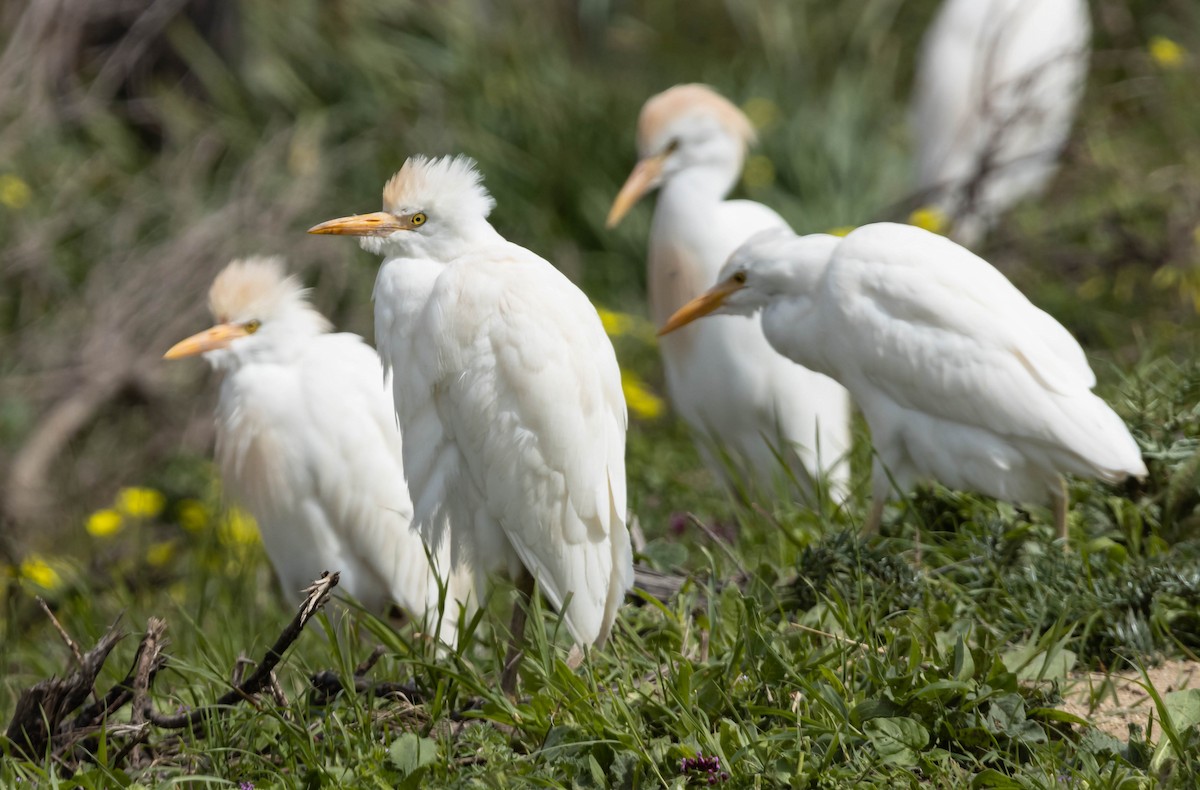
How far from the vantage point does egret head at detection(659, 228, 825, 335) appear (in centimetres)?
358

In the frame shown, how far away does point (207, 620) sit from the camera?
14.2 feet

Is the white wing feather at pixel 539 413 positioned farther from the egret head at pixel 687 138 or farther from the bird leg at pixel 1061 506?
the egret head at pixel 687 138

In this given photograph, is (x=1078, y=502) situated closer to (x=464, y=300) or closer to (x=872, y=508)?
(x=872, y=508)

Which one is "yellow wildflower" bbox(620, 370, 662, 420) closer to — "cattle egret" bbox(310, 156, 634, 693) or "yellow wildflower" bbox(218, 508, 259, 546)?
"yellow wildflower" bbox(218, 508, 259, 546)

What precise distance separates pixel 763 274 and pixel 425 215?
3.35 ft

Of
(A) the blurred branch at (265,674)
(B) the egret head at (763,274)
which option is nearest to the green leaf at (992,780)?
(A) the blurred branch at (265,674)

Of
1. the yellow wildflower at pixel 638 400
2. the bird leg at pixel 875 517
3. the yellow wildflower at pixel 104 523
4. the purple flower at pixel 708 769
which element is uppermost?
the purple flower at pixel 708 769

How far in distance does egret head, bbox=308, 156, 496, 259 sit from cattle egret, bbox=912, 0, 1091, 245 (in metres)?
3.87

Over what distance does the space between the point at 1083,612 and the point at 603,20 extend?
682cm

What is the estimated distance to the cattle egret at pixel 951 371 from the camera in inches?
126

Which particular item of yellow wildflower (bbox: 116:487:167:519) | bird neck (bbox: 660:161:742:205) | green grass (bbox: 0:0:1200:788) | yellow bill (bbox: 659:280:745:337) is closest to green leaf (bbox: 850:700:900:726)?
green grass (bbox: 0:0:1200:788)

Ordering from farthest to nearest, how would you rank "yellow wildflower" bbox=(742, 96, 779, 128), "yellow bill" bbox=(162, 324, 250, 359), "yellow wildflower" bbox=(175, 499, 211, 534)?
"yellow wildflower" bbox=(742, 96, 779, 128), "yellow wildflower" bbox=(175, 499, 211, 534), "yellow bill" bbox=(162, 324, 250, 359)

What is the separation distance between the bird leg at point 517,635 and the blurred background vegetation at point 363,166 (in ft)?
6.50

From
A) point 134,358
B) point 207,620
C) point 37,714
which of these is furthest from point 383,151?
point 37,714
